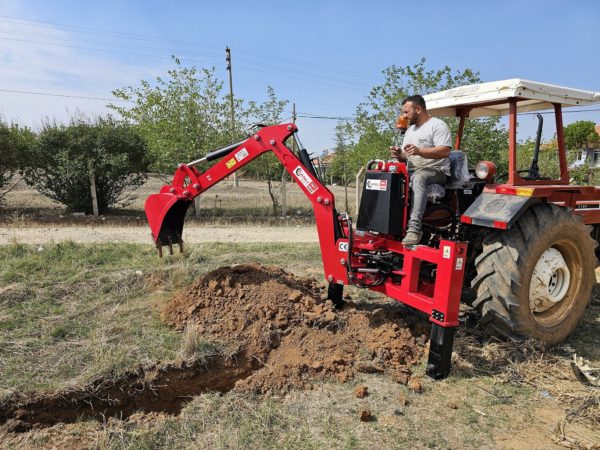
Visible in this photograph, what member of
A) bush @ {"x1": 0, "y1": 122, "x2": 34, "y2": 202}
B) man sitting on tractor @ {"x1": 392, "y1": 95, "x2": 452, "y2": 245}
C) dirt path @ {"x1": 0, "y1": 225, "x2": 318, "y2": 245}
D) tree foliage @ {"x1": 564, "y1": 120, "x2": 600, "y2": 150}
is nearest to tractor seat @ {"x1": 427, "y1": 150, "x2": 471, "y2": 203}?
man sitting on tractor @ {"x1": 392, "y1": 95, "x2": 452, "y2": 245}

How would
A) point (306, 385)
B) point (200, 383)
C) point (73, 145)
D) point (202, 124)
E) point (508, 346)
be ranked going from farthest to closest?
point (202, 124), point (73, 145), point (508, 346), point (200, 383), point (306, 385)

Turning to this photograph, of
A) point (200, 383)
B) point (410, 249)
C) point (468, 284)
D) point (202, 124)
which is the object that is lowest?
point (200, 383)

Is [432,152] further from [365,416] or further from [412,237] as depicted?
[365,416]

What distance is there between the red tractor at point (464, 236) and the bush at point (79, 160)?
9.48 metres

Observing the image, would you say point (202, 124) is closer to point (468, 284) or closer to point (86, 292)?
point (86, 292)

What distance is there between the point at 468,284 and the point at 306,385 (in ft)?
6.69

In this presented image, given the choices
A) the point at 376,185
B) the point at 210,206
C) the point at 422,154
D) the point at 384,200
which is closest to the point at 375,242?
the point at 384,200

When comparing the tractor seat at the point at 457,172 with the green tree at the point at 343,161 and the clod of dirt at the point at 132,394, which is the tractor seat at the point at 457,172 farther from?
the green tree at the point at 343,161

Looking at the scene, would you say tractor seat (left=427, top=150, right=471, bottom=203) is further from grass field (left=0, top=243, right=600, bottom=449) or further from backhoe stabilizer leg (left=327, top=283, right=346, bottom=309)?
grass field (left=0, top=243, right=600, bottom=449)

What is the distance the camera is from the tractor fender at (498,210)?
386cm

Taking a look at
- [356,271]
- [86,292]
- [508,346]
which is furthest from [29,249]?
[508,346]

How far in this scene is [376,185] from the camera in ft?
13.9

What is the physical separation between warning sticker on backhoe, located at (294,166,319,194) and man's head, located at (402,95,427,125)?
1103 mm

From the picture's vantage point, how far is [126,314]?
4828 millimetres
